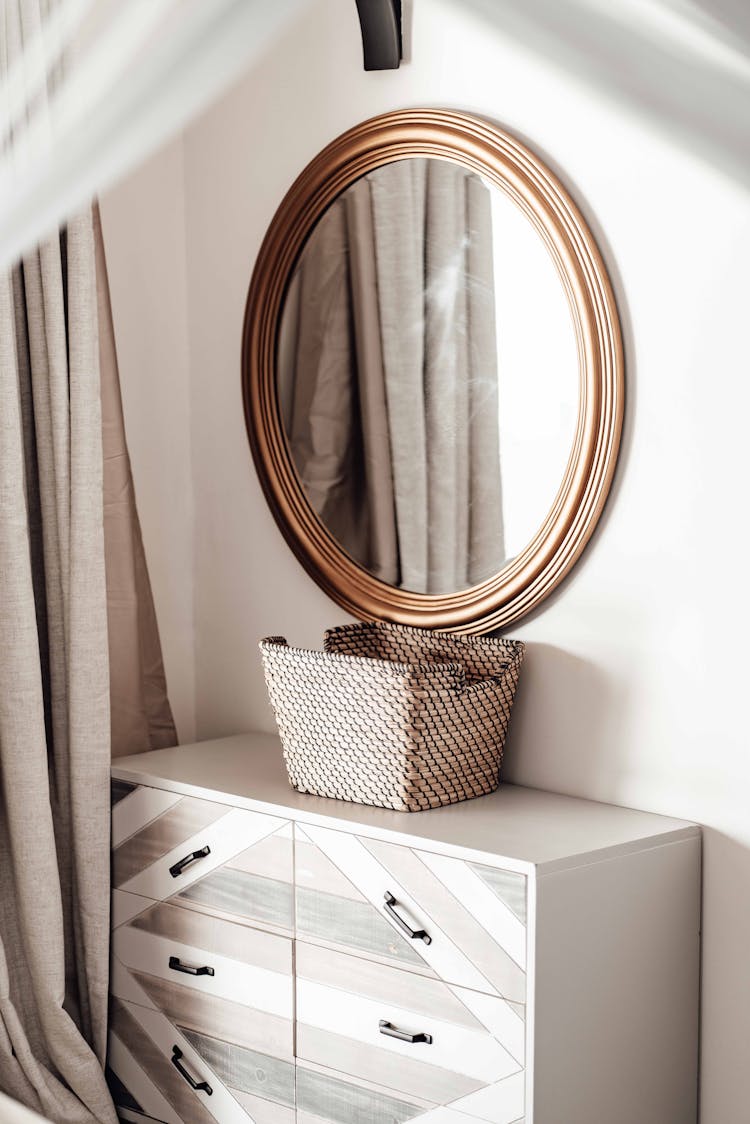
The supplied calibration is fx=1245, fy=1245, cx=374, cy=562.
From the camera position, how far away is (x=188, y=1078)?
6.61ft

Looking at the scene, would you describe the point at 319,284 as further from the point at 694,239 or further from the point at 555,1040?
the point at 555,1040

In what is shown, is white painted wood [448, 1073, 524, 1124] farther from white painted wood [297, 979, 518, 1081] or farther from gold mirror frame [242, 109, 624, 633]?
gold mirror frame [242, 109, 624, 633]

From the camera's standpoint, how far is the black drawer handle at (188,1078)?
1.99 meters

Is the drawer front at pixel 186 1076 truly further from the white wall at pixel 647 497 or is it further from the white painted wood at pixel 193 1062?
the white wall at pixel 647 497

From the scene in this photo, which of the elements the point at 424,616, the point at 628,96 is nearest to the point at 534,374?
the point at 424,616

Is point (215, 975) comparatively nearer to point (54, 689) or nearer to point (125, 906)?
point (125, 906)

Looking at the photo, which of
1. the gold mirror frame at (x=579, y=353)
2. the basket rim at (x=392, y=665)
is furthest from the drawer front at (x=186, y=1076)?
the gold mirror frame at (x=579, y=353)

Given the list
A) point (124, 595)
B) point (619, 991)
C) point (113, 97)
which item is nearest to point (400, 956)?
point (619, 991)

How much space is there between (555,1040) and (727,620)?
1.92ft

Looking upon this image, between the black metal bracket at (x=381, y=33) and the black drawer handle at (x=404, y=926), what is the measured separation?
4.31ft

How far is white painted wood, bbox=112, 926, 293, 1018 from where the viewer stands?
1875mm

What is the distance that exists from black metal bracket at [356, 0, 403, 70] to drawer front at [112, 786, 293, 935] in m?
1.23

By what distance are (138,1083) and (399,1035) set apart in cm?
64

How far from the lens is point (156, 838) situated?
2057 millimetres
